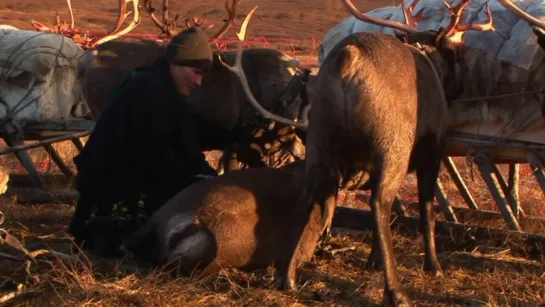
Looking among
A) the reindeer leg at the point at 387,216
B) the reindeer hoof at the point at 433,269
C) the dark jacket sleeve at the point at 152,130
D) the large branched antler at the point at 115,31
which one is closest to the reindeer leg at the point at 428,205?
the reindeer hoof at the point at 433,269

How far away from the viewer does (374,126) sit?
6180 mm

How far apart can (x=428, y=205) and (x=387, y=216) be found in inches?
36.2

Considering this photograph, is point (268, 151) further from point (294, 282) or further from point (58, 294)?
point (58, 294)

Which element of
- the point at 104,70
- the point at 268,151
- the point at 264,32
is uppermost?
the point at 104,70

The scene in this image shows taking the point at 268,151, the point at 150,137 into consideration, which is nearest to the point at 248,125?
the point at 268,151

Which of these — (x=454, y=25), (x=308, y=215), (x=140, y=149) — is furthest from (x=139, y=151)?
(x=454, y=25)

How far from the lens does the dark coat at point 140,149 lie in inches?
287

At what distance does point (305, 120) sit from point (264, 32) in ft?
76.9

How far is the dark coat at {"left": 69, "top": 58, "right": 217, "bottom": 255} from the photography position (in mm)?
7281

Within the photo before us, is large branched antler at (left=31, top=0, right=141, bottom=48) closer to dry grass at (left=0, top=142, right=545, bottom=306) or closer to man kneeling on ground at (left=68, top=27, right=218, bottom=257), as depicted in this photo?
man kneeling on ground at (left=68, top=27, right=218, bottom=257)

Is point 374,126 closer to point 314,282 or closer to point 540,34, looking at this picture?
point 314,282

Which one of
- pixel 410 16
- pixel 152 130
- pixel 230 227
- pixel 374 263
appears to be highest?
pixel 410 16

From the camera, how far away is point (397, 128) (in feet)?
20.5

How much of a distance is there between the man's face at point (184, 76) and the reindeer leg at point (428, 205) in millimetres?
1778
